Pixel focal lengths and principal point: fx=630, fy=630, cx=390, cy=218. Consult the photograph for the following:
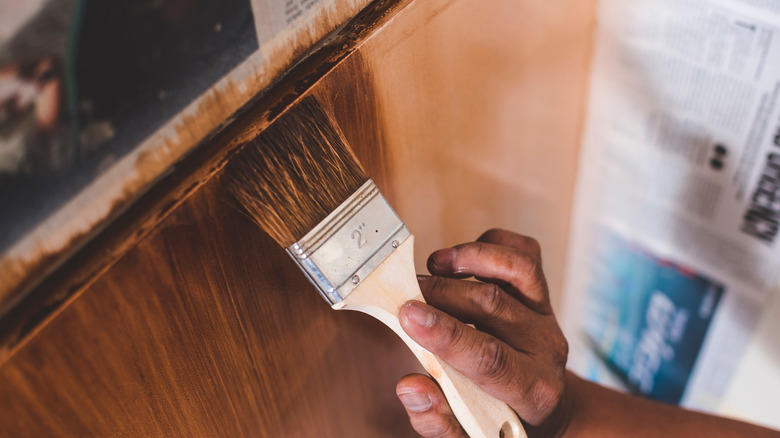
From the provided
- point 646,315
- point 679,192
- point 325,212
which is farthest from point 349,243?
point 646,315

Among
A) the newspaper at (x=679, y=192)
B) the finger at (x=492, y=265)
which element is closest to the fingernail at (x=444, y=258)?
the finger at (x=492, y=265)

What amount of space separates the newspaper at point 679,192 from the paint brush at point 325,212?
1.43ft

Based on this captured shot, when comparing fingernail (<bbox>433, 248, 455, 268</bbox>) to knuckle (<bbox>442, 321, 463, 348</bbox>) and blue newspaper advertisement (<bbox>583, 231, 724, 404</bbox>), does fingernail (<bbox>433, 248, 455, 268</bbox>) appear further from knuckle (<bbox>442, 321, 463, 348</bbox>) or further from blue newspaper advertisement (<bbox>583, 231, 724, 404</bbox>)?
blue newspaper advertisement (<bbox>583, 231, 724, 404</bbox>)

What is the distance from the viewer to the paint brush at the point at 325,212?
1.12ft

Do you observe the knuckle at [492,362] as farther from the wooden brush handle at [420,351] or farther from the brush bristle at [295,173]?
the brush bristle at [295,173]

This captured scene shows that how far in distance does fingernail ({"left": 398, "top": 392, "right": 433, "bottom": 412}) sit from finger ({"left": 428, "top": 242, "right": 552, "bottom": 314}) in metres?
0.09

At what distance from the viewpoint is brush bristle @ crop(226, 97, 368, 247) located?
0.34 m

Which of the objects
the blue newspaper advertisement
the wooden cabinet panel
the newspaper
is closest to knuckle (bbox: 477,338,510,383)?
the wooden cabinet panel

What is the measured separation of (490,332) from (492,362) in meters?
0.07

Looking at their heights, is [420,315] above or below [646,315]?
above

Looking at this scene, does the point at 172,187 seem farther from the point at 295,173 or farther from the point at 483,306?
the point at 483,306

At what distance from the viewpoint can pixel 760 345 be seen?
2.70 ft

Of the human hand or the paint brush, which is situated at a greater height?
the paint brush

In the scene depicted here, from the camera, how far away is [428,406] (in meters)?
0.44
